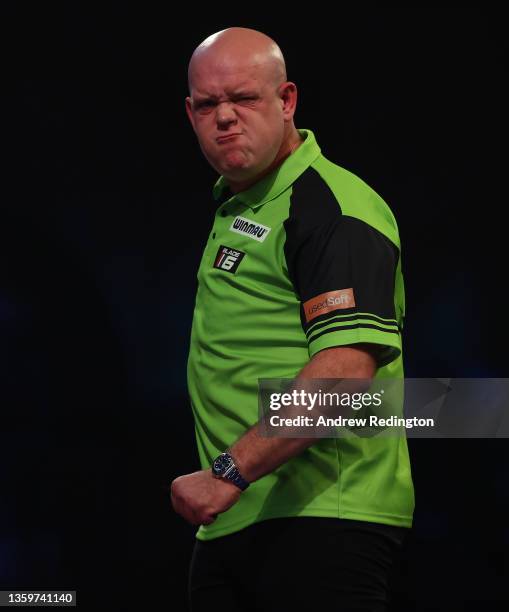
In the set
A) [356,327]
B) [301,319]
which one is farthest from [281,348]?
[356,327]

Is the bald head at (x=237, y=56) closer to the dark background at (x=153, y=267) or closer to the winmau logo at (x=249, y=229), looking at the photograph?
the winmau logo at (x=249, y=229)

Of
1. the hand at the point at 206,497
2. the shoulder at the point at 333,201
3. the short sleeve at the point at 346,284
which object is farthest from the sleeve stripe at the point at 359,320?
the hand at the point at 206,497

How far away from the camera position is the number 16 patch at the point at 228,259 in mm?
1812

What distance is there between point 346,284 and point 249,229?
0.25 m

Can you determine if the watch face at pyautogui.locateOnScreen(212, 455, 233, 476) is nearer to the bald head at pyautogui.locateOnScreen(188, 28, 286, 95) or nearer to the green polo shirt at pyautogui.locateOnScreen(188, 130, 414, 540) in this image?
the green polo shirt at pyautogui.locateOnScreen(188, 130, 414, 540)

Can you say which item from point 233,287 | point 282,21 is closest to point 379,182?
point 282,21

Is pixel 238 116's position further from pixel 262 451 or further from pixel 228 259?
pixel 262 451

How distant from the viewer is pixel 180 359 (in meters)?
3.02

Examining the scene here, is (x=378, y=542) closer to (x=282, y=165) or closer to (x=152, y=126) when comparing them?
(x=282, y=165)

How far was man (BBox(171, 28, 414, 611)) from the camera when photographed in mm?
1642

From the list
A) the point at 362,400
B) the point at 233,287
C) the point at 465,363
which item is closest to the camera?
the point at 362,400

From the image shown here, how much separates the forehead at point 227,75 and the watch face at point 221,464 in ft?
1.94

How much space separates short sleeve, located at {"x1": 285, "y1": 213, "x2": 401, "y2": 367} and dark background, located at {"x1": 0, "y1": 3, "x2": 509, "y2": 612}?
129 centimetres

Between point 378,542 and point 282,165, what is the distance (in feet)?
2.06
